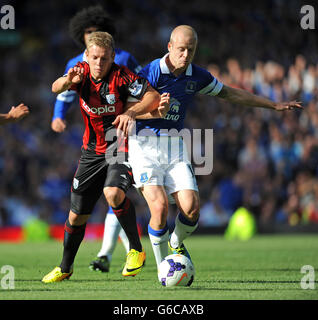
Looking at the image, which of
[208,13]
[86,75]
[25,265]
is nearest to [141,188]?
[86,75]

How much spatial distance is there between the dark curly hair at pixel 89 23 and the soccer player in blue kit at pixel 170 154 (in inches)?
89.1

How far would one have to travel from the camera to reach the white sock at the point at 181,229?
671 cm

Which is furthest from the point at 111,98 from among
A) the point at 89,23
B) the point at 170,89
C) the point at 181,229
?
the point at 89,23

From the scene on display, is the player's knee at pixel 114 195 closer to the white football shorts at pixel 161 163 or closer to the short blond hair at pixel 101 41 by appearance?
the white football shorts at pixel 161 163

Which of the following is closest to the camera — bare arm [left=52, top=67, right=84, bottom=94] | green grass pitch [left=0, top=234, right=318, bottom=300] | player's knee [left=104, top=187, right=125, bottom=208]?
green grass pitch [left=0, top=234, right=318, bottom=300]

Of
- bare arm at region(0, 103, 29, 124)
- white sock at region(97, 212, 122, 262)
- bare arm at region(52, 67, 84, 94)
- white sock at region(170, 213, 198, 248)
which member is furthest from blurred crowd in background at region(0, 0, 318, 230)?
bare arm at region(52, 67, 84, 94)

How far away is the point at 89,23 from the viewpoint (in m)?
8.98

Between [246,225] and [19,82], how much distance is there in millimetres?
9494

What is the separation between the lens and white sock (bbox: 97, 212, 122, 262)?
813cm

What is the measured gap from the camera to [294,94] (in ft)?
53.3

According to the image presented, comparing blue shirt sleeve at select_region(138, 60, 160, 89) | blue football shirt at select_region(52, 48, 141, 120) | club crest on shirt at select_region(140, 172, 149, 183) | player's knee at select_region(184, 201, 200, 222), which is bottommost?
player's knee at select_region(184, 201, 200, 222)

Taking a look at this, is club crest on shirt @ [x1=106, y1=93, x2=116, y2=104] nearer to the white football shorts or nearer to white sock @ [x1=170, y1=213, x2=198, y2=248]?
the white football shorts

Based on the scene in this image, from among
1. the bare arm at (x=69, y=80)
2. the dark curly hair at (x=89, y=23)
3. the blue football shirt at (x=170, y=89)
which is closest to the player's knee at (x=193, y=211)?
the blue football shirt at (x=170, y=89)

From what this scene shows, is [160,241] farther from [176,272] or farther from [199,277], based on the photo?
[199,277]
